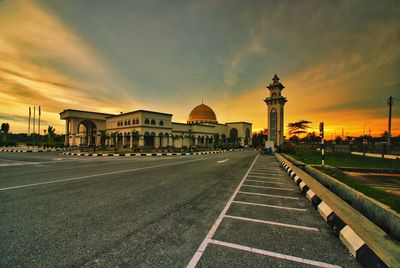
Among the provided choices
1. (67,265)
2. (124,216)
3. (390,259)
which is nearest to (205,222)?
(124,216)

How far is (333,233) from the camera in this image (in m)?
3.05

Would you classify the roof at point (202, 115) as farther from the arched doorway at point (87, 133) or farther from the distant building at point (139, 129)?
the arched doorway at point (87, 133)

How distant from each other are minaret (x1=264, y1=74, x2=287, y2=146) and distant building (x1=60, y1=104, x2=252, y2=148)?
2000 cm

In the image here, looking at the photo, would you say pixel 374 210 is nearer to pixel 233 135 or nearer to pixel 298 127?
pixel 298 127

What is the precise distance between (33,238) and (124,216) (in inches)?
50.1

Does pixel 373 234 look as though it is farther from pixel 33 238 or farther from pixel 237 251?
pixel 33 238

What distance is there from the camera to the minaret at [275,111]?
200ft

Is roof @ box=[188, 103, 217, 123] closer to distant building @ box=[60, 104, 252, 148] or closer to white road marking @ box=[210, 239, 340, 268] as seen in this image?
distant building @ box=[60, 104, 252, 148]

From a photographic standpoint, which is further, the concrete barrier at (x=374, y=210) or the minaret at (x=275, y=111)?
the minaret at (x=275, y=111)

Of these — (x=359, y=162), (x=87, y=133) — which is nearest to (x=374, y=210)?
(x=359, y=162)

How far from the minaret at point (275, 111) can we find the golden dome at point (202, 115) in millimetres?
22936

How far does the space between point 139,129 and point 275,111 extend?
42.7 m

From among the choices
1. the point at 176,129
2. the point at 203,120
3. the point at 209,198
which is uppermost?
the point at 203,120

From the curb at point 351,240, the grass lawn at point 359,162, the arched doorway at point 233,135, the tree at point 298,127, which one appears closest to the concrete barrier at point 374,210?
the curb at point 351,240
